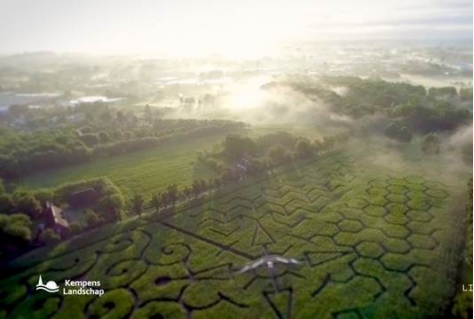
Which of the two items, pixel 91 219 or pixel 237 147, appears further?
pixel 237 147

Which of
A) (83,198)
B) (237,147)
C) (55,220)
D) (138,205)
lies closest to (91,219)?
(55,220)

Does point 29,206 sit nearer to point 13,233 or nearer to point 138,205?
point 13,233

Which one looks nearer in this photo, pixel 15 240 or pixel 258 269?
pixel 258 269

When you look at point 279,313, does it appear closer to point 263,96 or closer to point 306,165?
point 306,165

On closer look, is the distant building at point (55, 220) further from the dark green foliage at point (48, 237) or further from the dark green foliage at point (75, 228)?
the dark green foliage at point (48, 237)

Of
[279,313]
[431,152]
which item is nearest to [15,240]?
[279,313]

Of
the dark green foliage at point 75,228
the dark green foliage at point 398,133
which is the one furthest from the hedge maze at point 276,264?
the dark green foliage at point 398,133

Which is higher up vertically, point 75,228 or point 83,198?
point 83,198
